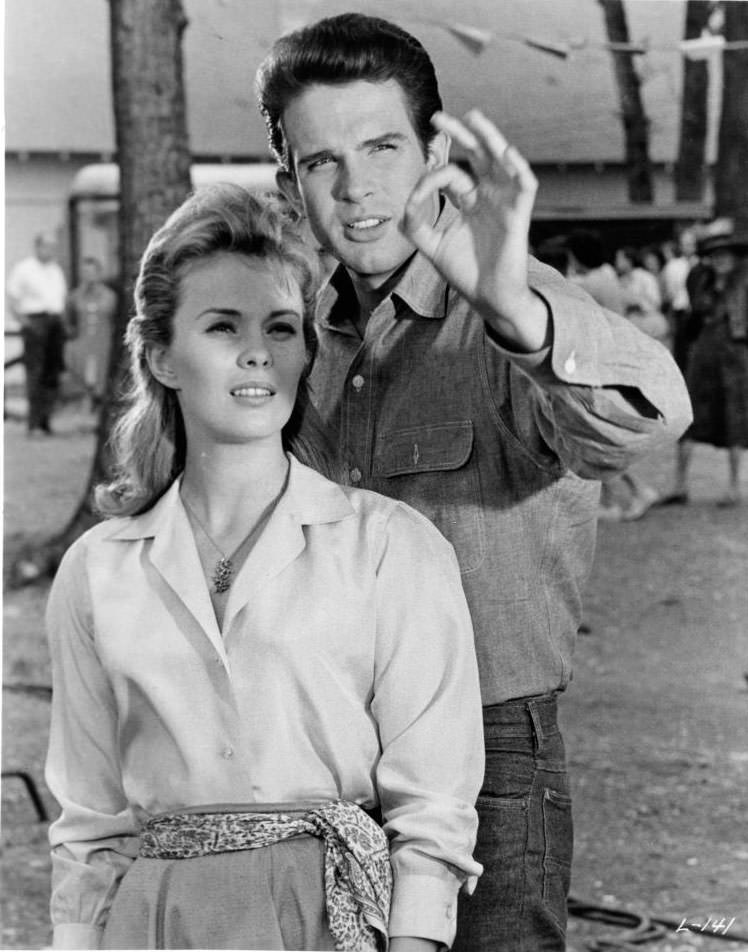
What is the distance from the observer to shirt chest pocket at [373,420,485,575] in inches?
73.6

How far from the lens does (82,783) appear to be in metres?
1.73

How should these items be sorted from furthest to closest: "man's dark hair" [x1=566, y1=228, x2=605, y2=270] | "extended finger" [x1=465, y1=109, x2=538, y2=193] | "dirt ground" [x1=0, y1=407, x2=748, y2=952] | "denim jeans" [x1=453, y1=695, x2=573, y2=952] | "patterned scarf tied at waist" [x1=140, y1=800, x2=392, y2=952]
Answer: "dirt ground" [x1=0, y1=407, x2=748, y2=952]
"man's dark hair" [x1=566, y1=228, x2=605, y2=270]
"denim jeans" [x1=453, y1=695, x2=573, y2=952]
"patterned scarf tied at waist" [x1=140, y1=800, x2=392, y2=952]
"extended finger" [x1=465, y1=109, x2=538, y2=193]

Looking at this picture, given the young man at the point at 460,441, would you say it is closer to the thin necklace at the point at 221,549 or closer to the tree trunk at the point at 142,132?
the thin necklace at the point at 221,549

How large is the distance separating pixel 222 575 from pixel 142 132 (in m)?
2.68

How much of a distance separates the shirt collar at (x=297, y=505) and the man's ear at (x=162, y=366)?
5.0 inches

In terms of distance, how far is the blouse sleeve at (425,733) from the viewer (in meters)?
1.61

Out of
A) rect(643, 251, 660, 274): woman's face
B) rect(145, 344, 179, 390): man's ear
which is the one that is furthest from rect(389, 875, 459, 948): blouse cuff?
rect(643, 251, 660, 274): woman's face

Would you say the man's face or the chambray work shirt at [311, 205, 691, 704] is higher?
the man's face

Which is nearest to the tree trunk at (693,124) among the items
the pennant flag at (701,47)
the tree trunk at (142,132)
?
the pennant flag at (701,47)

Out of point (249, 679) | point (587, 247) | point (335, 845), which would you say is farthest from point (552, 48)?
point (335, 845)

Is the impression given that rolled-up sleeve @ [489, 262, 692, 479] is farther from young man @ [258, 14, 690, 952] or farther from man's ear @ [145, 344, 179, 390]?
man's ear @ [145, 344, 179, 390]

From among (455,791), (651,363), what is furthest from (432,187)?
(455,791)

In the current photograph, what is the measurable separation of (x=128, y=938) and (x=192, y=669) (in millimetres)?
317

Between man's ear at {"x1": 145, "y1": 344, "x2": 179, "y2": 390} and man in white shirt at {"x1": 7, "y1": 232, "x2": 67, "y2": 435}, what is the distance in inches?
83.6
